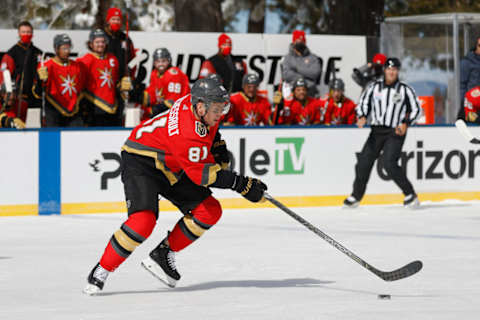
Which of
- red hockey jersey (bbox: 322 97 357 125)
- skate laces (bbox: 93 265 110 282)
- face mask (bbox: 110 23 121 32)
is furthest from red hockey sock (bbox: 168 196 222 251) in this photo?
red hockey jersey (bbox: 322 97 357 125)

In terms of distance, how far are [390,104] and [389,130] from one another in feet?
0.89

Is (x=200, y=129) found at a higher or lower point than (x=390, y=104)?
lower

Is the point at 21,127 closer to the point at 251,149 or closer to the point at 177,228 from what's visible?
the point at 251,149

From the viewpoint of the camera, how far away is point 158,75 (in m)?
11.3

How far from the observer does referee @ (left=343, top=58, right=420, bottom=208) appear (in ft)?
34.3

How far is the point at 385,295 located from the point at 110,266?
1.47 m

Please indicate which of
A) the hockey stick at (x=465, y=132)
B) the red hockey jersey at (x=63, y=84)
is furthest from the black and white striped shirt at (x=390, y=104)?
the red hockey jersey at (x=63, y=84)

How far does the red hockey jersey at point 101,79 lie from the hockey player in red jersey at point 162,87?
518mm

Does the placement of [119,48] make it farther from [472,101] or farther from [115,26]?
[472,101]

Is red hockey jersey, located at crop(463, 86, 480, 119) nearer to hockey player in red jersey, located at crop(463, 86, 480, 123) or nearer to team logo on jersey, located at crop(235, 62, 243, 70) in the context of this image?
hockey player in red jersey, located at crop(463, 86, 480, 123)

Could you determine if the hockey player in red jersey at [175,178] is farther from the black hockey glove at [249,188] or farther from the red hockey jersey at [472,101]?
the red hockey jersey at [472,101]

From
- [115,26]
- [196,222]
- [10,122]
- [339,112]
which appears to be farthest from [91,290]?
[339,112]

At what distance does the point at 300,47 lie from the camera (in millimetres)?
12484

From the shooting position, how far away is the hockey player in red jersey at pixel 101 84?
10.7 m
